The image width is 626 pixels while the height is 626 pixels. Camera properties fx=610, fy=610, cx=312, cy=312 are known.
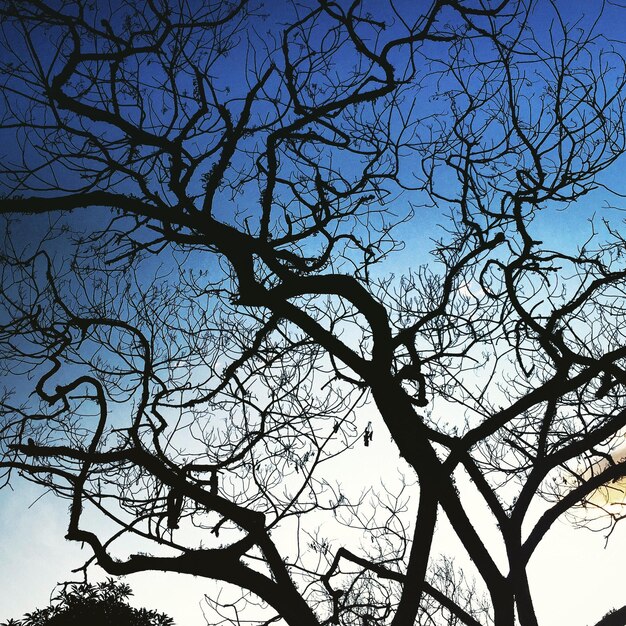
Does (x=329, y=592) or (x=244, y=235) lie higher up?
(x=244, y=235)

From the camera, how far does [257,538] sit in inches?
237

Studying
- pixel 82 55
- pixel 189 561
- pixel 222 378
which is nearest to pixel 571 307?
pixel 222 378

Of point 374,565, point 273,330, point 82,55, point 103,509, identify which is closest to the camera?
point 103,509

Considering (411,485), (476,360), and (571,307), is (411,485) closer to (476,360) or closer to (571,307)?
(476,360)

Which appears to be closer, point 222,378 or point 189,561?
point 189,561

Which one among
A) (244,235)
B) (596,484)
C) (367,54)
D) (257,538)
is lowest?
(596,484)

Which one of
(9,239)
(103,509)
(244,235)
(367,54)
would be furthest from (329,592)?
(367,54)

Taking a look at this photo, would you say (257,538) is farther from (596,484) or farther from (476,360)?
(596,484)

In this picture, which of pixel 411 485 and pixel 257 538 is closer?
pixel 257 538

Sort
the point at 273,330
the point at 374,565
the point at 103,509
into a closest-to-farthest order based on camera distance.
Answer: the point at 103,509 < the point at 374,565 < the point at 273,330

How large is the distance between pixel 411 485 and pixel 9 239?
5324mm

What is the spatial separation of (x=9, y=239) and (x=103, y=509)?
2957 mm

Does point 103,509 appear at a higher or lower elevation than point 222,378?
lower

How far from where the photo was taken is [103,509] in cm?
569
